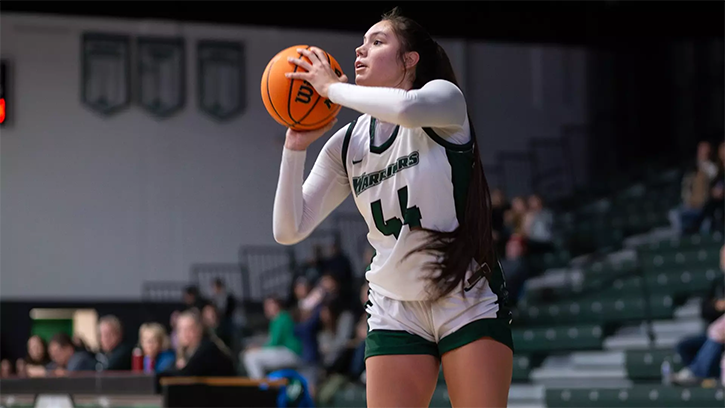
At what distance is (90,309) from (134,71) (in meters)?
4.13

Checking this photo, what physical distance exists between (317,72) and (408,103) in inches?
14.2

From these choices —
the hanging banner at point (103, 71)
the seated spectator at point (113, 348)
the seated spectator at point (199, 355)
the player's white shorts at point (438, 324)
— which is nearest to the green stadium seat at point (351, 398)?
the seated spectator at point (113, 348)

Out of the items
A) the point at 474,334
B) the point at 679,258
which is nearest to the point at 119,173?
the point at 679,258

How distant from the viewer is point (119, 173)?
1675cm

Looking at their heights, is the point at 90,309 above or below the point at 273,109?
below

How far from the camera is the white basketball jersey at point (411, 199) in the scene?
2.83m

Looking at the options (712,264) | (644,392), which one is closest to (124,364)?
(644,392)

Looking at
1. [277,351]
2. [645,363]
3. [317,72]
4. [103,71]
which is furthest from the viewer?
[103,71]

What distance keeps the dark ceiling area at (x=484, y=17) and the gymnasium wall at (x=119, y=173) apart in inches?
67.6

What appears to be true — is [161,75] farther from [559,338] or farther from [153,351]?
[153,351]

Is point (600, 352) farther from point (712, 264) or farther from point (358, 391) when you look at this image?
point (358, 391)

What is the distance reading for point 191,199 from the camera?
669 inches

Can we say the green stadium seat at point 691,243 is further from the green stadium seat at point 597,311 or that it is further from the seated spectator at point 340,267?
the seated spectator at point 340,267

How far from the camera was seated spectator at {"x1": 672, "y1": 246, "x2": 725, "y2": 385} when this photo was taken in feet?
24.5
